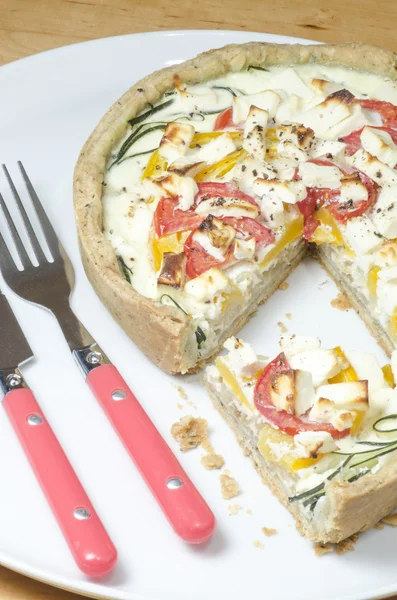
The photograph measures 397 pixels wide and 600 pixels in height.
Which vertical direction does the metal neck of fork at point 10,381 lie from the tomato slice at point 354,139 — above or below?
below

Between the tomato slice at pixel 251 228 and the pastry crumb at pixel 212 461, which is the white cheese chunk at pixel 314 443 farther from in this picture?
the tomato slice at pixel 251 228

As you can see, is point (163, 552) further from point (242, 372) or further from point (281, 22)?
point (281, 22)

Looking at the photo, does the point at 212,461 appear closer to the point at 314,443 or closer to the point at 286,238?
the point at 314,443

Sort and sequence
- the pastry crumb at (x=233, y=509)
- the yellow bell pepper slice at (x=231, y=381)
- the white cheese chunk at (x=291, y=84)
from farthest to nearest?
the white cheese chunk at (x=291, y=84) < the yellow bell pepper slice at (x=231, y=381) < the pastry crumb at (x=233, y=509)

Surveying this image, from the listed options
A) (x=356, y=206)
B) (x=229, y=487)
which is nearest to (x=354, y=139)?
(x=356, y=206)

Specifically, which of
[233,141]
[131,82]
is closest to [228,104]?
[233,141]

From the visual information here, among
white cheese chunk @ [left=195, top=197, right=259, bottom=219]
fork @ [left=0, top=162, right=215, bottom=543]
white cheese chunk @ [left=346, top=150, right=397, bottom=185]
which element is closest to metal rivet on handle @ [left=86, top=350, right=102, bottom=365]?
fork @ [left=0, top=162, right=215, bottom=543]

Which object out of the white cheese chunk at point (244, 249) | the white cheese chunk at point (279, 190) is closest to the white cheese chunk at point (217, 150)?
the white cheese chunk at point (279, 190)
